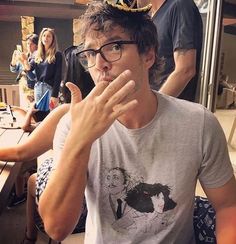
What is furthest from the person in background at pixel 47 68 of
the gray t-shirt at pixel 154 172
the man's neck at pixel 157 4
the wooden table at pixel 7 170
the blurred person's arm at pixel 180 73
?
the gray t-shirt at pixel 154 172

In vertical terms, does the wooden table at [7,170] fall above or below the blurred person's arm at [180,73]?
below

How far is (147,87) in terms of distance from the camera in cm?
97

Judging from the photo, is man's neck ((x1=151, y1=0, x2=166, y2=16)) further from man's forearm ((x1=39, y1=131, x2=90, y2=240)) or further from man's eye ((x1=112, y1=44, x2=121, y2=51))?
man's forearm ((x1=39, y1=131, x2=90, y2=240))

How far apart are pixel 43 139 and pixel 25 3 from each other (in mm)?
6034

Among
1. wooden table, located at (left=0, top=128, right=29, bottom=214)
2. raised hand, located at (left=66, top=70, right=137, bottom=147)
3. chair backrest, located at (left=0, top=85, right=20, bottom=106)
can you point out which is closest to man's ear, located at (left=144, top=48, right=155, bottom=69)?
raised hand, located at (left=66, top=70, right=137, bottom=147)

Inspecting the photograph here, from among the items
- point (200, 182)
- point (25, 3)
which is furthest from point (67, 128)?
point (25, 3)

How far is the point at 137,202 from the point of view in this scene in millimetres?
922

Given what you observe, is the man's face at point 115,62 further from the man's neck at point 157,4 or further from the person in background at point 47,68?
the person in background at point 47,68

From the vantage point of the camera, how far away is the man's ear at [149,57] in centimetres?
99

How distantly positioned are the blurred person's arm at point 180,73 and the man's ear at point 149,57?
477mm

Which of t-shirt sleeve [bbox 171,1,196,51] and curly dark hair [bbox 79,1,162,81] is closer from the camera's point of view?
curly dark hair [bbox 79,1,162,81]

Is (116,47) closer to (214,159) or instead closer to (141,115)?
(141,115)

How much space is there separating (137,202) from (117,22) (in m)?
0.55

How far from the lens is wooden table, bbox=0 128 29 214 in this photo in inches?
56.2
